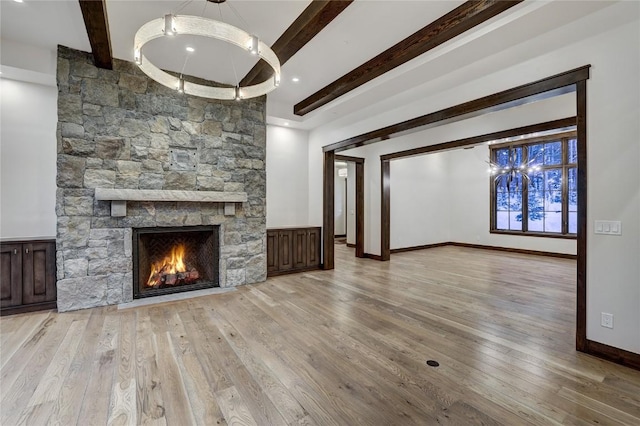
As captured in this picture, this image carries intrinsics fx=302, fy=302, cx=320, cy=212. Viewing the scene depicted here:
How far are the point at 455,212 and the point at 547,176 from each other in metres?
2.67

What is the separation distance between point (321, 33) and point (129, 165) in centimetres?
305

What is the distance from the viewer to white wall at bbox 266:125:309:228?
6.01 metres

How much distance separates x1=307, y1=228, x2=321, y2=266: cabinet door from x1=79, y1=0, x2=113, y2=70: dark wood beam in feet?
13.4

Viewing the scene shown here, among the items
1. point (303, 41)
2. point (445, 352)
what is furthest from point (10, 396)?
point (303, 41)

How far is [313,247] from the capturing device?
6.15m

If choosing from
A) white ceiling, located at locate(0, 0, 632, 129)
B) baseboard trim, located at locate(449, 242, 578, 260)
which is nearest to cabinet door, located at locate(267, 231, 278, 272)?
white ceiling, located at locate(0, 0, 632, 129)

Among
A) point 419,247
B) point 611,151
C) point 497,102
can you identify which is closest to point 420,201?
point 419,247

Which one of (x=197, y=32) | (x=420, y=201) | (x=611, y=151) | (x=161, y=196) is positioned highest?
(x=197, y=32)

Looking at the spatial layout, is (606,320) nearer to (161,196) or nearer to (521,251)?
(161,196)

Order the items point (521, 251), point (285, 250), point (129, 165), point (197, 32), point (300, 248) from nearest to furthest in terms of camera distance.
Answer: point (197, 32) → point (129, 165) → point (285, 250) → point (300, 248) → point (521, 251)

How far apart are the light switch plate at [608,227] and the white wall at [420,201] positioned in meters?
5.60

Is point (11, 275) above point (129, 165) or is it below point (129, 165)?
below

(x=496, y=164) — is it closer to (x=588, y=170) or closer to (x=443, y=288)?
(x=443, y=288)

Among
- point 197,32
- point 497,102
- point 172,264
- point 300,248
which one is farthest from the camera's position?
point 300,248
